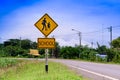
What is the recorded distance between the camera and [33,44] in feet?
422

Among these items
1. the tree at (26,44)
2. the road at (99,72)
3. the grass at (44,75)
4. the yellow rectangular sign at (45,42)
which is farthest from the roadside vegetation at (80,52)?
the yellow rectangular sign at (45,42)

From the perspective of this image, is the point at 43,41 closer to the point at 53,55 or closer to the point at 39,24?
the point at 39,24

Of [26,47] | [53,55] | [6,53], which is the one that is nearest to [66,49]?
[53,55]

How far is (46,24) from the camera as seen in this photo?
20094mm

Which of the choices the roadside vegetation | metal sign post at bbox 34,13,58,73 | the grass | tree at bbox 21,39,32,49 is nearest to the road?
the grass

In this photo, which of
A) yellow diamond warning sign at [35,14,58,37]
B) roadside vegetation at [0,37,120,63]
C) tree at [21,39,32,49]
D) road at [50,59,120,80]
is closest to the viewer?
road at [50,59,120,80]

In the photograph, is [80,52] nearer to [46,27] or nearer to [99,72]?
[99,72]

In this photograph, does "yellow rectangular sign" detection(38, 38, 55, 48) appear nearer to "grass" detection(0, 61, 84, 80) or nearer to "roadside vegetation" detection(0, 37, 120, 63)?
"grass" detection(0, 61, 84, 80)

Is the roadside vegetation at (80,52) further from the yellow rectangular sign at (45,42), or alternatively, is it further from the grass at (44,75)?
the yellow rectangular sign at (45,42)

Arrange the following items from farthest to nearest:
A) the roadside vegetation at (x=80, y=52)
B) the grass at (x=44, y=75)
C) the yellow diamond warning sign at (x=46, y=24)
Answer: the roadside vegetation at (x=80, y=52) → the yellow diamond warning sign at (x=46, y=24) → the grass at (x=44, y=75)

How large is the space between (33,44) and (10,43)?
28.2 feet

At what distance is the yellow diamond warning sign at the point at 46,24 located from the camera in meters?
20.1

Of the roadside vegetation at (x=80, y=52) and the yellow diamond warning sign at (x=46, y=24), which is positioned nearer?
the yellow diamond warning sign at (x=46, y=24)

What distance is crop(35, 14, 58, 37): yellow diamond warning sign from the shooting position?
20.1m
